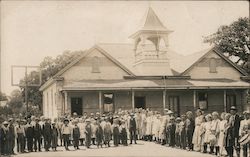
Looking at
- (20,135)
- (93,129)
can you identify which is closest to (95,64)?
(93,129)

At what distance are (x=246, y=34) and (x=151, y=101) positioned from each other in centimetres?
1186

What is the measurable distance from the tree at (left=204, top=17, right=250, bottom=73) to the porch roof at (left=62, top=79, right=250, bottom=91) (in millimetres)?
7094

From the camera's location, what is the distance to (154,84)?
76.0 ft

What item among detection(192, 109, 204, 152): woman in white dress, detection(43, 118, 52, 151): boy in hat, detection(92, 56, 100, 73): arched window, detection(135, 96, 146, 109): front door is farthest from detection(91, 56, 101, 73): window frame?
detection(192, 109, 204, 152): woman in white dress

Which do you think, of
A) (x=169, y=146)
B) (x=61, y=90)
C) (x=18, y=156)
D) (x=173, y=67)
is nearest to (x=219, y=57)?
(x=173, y=67)

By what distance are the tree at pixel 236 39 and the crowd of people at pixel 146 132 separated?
638 inches

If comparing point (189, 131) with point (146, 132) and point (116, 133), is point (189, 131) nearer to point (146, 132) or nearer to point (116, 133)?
point (116, 133)

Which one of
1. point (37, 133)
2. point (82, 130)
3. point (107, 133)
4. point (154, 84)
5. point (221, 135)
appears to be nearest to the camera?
point (221, 135)

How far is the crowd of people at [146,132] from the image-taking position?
39.0 feet

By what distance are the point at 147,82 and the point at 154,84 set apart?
21.3 inches

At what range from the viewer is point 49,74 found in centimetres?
4300

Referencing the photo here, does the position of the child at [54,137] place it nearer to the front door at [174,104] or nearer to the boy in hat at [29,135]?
the boy in hat at [29,135]

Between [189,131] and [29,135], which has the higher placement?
[189,131]

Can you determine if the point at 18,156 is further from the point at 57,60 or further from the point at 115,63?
the point at 57,60
